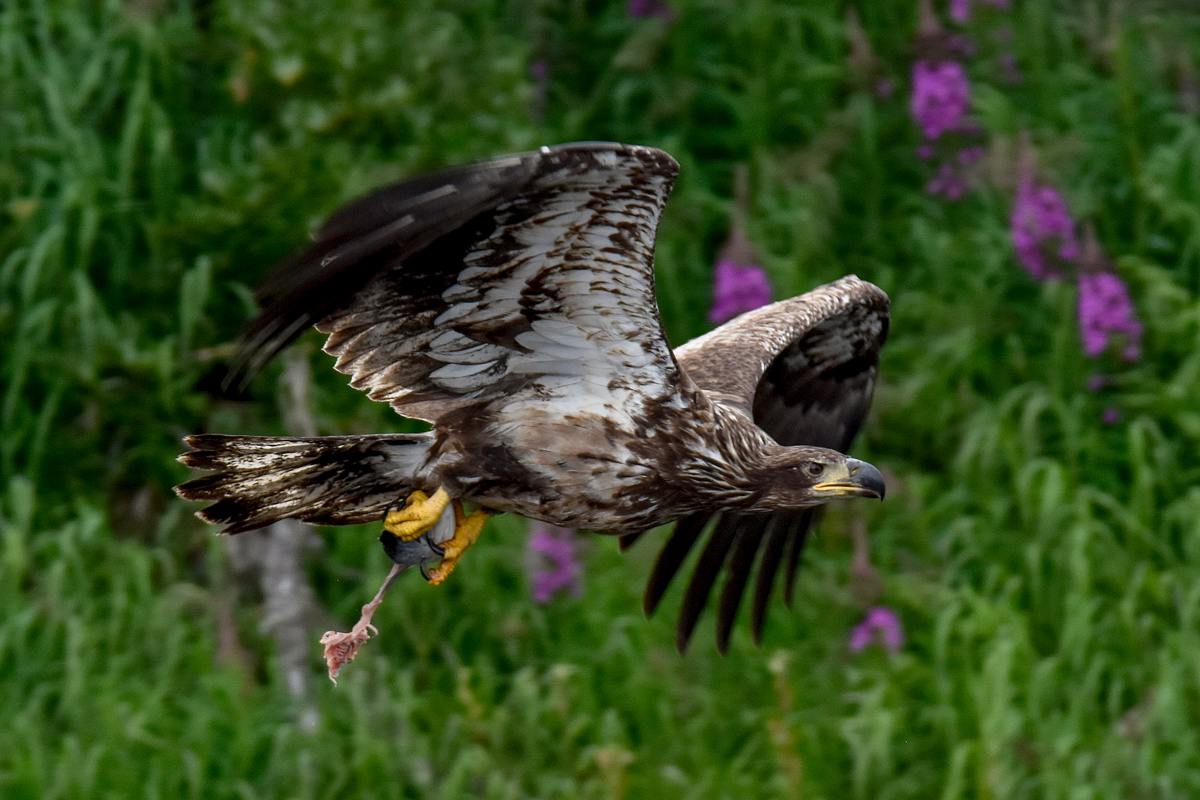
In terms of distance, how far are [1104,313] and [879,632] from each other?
6.34ft

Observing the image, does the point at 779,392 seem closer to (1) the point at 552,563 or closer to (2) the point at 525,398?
(1) the point at 552,563

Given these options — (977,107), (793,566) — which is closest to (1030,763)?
(793,566)

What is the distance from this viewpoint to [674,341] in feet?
28.3

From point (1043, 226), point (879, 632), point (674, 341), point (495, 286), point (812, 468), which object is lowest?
point (879, 632)

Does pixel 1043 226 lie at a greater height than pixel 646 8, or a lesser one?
lesser

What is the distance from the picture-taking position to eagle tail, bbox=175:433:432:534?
531cm

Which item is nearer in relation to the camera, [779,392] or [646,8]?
[779,392]

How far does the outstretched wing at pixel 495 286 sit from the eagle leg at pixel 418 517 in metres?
0.23

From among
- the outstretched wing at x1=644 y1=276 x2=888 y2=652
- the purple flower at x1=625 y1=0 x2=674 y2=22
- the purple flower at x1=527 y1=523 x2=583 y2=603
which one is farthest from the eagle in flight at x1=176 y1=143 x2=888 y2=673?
the purple flower at x1=625 y1=0 x2=674 y2=22

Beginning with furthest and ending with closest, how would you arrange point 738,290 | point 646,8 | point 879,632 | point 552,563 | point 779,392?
point 646,8 → point 738,290 → point 552,563 → point 879,632 → point 779,392

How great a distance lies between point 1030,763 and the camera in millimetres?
7117

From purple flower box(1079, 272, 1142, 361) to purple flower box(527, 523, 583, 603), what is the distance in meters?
2.57

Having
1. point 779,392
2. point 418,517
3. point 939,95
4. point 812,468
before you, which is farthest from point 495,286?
point 939,95

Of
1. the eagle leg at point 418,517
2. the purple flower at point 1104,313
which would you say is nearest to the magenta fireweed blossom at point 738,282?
the purple flower at point 1104,313
